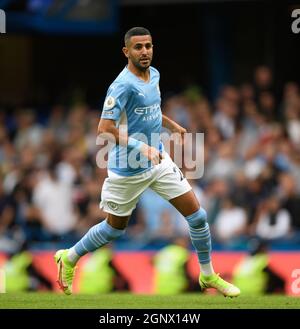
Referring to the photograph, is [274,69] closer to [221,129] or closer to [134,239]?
[221,129]

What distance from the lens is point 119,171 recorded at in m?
10.7

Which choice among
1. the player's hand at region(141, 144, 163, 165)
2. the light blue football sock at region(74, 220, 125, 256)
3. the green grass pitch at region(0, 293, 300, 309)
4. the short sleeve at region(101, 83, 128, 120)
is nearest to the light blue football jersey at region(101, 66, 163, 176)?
the short sleeve at region(101, 83, 128, 120)

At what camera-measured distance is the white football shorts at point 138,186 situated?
35.1 feet

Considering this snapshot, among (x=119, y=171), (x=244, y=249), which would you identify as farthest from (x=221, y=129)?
(x=119, y=171)

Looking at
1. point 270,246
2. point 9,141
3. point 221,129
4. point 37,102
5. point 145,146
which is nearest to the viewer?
point 145,146

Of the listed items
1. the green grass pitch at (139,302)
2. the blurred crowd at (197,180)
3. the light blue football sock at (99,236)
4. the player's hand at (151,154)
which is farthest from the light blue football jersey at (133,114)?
the blurred crowd at (197,180)

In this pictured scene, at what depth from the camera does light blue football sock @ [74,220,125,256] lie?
428 inches

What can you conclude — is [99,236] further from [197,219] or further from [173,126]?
[173,126]

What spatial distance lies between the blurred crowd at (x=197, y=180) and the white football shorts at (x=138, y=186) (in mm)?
5040

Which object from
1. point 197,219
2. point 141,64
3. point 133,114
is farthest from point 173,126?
point 197,219

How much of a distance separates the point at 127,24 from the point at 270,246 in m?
8.03

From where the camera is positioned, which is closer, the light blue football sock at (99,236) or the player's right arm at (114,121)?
the player's right arm at (114,121)

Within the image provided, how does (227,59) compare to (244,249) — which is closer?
(244,249)

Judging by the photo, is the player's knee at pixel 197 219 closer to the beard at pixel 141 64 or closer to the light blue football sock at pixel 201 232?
the light blue football sock at pixel 201 232
